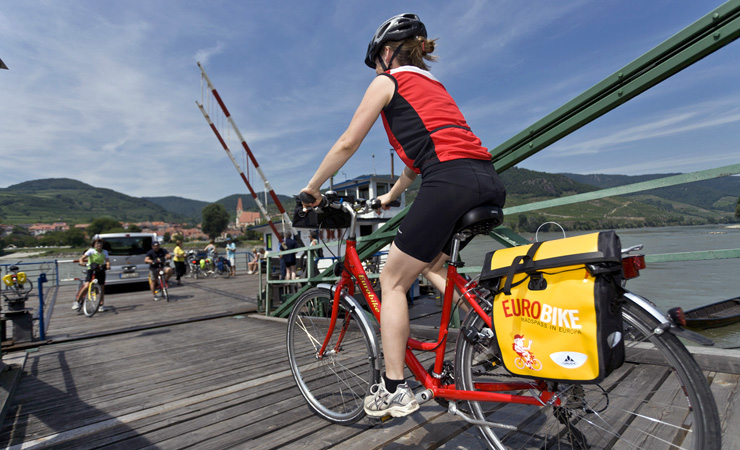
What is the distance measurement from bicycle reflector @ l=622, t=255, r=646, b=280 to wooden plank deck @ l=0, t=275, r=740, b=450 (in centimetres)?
105

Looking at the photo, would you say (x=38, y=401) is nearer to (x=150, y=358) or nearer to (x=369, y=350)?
(x=150, y=358)

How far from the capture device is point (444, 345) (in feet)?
5.62

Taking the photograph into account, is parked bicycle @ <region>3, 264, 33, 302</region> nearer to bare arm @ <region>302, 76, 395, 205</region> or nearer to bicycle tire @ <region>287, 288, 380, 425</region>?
bicycle tire @ <region>287, 288, 380, 425</region>

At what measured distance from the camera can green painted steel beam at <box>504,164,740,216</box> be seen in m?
1.91

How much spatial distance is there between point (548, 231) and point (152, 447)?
7.25 feet

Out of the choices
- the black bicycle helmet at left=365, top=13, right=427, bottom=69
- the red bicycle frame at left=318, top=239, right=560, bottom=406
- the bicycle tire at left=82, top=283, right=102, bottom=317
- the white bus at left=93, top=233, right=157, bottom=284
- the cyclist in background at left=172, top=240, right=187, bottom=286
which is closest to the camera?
the red bicycle frame at left=318, top=239, right=560, bottom=406

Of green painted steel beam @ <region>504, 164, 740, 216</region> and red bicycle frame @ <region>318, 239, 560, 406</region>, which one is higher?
green painted steel beam @ <region>504, 164, 740, 216</region>

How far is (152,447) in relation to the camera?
198cm

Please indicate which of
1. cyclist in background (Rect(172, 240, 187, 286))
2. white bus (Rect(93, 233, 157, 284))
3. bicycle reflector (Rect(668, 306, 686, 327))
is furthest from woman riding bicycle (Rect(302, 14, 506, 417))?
cyclist in background (Rect(172, 240, 187, 286))

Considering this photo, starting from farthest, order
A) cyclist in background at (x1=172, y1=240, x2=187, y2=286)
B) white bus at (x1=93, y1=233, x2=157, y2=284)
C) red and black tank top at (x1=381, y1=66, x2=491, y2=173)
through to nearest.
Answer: cyclist in background at (x1=172, y1=240, x2=187, y2=286), white bus at (x1=93, y1=233, x2=157, y2=284), red and black tank top at (x1=381, y1=66, x2=491, y2=173)

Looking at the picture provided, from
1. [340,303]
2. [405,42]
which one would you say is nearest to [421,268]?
[340,303]

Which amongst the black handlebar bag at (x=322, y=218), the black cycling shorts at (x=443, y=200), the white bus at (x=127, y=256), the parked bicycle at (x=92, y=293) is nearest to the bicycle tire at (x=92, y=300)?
the parked bicycle at (x=92, y=293)

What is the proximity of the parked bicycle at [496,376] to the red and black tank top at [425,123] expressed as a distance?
0.91 feet

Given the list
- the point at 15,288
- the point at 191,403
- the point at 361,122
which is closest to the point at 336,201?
the point at 361,122
